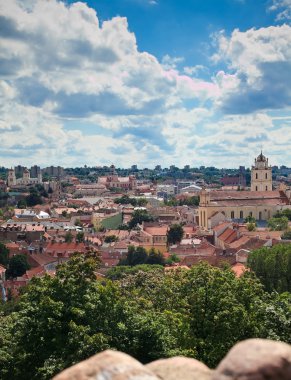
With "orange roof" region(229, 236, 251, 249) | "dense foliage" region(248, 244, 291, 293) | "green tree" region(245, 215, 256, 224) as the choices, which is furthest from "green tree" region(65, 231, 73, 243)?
"dense foliage" region(248, 244, 291, 293)

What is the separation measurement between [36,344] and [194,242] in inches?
2701

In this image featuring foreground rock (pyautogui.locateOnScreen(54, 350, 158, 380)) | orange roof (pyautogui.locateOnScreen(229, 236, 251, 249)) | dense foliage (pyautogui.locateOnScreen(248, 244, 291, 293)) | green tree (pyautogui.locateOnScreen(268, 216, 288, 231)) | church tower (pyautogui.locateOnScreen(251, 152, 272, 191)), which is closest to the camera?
foreground rock (pyautogui.locateOnScreen(54, 350, 158, 380))

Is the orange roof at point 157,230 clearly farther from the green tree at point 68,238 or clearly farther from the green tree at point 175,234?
the green tree at point 68,238

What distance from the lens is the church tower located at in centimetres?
12206

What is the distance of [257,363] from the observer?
535cm

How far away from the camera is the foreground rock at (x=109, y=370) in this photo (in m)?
5.61

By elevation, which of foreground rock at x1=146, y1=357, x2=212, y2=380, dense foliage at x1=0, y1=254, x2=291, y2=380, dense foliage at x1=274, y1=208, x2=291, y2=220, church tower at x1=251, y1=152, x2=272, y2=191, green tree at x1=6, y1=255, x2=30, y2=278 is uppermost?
church tower at x1=251, y1=152, x2=272, y2=191

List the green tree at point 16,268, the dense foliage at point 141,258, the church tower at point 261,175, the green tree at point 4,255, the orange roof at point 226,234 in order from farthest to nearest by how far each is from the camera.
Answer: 1. the church tower at point 261,175
2. the orange roof at point 226,234
3. the green tree at point 4,255
4. the dense foliage at point 141,258
5. the green tree at point 16,268

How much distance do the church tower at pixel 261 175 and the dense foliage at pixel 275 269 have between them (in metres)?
77.3

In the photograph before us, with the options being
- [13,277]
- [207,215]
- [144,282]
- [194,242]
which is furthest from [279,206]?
[144,282]

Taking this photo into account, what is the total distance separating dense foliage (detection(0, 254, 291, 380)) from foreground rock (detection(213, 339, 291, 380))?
11624mm

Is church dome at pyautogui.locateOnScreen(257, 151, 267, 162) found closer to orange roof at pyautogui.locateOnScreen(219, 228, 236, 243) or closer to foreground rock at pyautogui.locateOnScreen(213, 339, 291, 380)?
orange roof at pyautogui.locateOnScreen(219, 228, 236, 243)

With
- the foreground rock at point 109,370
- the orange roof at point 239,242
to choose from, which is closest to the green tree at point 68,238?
the orange roof at point 239,242

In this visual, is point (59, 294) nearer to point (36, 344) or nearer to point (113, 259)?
point (36, 344)
